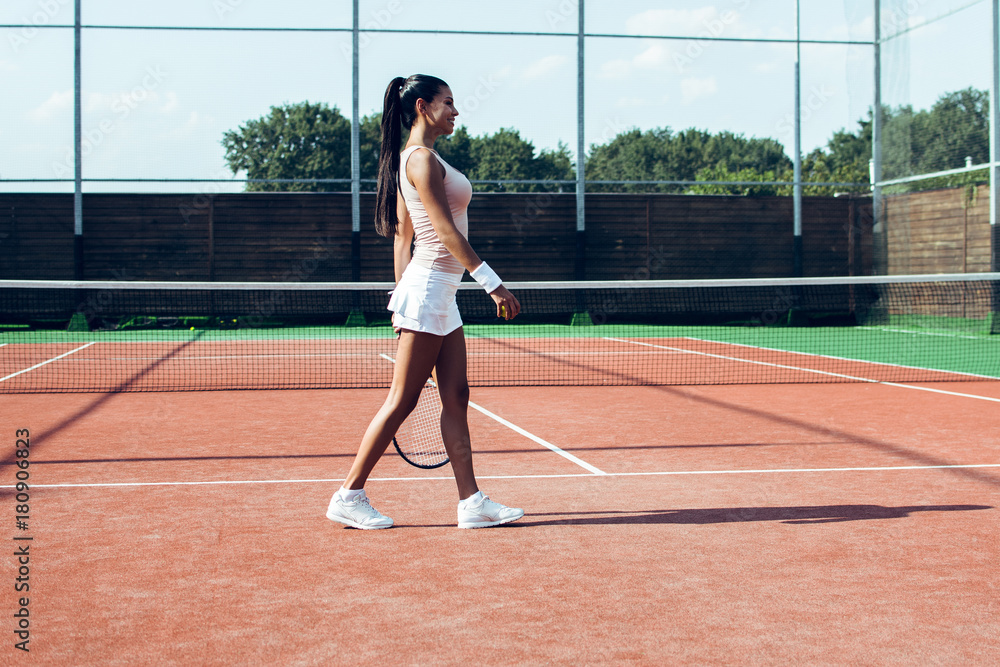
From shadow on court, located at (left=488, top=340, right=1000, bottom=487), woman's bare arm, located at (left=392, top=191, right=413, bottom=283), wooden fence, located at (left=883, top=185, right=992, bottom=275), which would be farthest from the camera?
wooden fence, located at (left=883, top=185, right=992, bottom=275)

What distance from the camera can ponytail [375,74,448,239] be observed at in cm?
410

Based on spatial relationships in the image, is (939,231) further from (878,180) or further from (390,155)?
(390,155)

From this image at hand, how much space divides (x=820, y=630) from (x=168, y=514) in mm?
2760

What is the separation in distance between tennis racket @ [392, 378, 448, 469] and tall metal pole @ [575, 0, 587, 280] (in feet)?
53.3

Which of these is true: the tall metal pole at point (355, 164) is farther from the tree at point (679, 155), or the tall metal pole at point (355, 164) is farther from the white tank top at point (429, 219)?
the tree at point (679, 155)

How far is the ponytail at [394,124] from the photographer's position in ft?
13.5

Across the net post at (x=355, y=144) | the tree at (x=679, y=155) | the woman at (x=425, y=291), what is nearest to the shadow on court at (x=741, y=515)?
the woman at (x=425, y=291)

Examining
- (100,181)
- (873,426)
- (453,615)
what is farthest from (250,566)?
(100,181)

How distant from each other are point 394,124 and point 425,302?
2.51ft

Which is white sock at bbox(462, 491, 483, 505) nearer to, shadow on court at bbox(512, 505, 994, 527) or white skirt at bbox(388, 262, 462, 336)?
shadow on court at bbox(512, 505, 994, 527)

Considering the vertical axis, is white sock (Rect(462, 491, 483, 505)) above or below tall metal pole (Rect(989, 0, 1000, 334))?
below

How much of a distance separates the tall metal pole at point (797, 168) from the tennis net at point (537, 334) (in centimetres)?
76

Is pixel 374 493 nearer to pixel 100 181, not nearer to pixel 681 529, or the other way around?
pixel 681 529

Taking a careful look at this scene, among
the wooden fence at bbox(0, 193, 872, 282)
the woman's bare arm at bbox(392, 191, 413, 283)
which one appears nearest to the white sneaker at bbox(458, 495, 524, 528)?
the woman's bare arm at bbox(392, 191, 413, 283)
